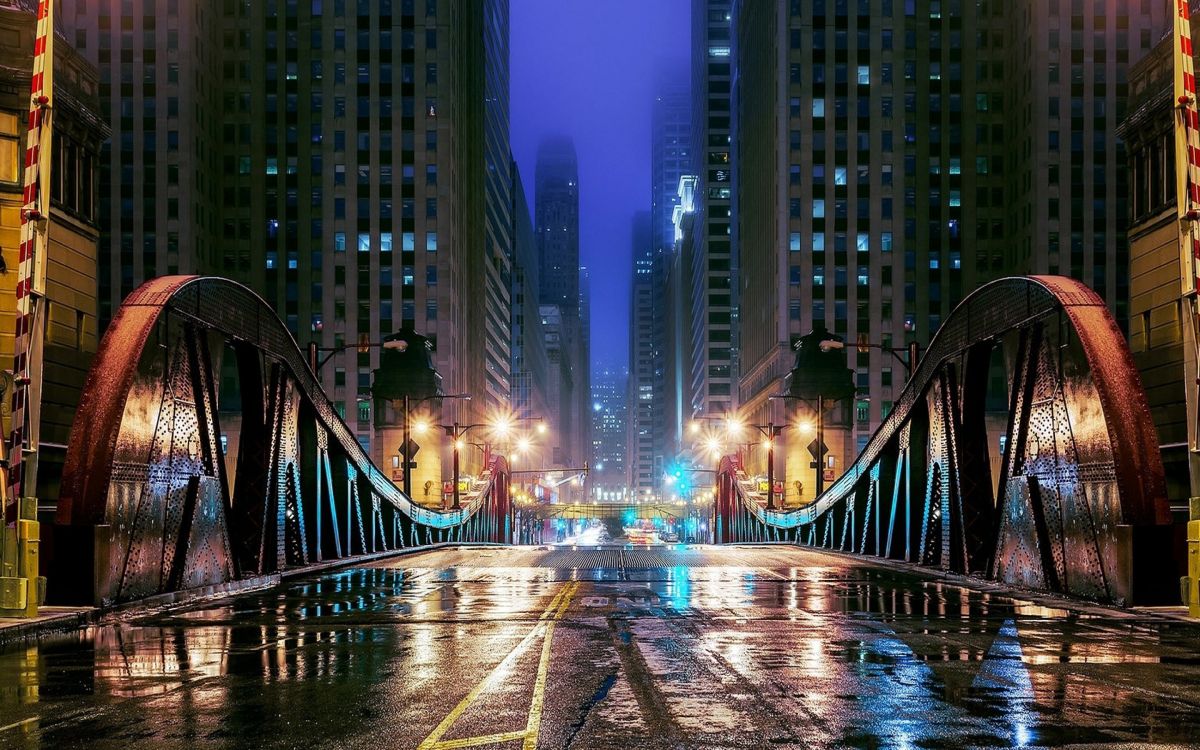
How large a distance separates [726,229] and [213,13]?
286 ft

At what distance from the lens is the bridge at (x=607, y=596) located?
920 centimetres

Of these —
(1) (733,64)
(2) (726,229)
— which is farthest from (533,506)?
(1) (733,64)

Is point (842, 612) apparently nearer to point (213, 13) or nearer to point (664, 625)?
point (664, 625)

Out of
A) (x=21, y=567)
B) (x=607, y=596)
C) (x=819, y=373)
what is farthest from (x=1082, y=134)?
(x=21, y=567)

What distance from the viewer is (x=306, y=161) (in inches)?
4985

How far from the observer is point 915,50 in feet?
408

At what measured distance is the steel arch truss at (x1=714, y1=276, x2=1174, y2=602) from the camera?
1728 centimetres

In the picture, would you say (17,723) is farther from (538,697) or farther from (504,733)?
(538,697)

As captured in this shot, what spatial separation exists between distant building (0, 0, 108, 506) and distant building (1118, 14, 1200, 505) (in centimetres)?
4412

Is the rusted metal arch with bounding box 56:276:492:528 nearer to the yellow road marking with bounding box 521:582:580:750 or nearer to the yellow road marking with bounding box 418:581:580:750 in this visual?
the yellow road marking with bounding box 418:581:580:750

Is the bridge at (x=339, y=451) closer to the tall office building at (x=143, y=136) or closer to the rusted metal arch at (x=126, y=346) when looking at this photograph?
the rusted metal arch at (x=126, y=346)

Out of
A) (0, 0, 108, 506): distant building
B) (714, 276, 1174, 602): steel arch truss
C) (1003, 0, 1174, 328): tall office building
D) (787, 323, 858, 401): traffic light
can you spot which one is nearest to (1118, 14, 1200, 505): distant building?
(714, 276, 1174, 602): steel arch truss

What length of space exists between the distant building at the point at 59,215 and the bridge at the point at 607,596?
20.5 meters

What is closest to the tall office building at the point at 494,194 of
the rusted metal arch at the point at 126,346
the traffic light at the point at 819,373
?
the traffic light at the point at 819,373
